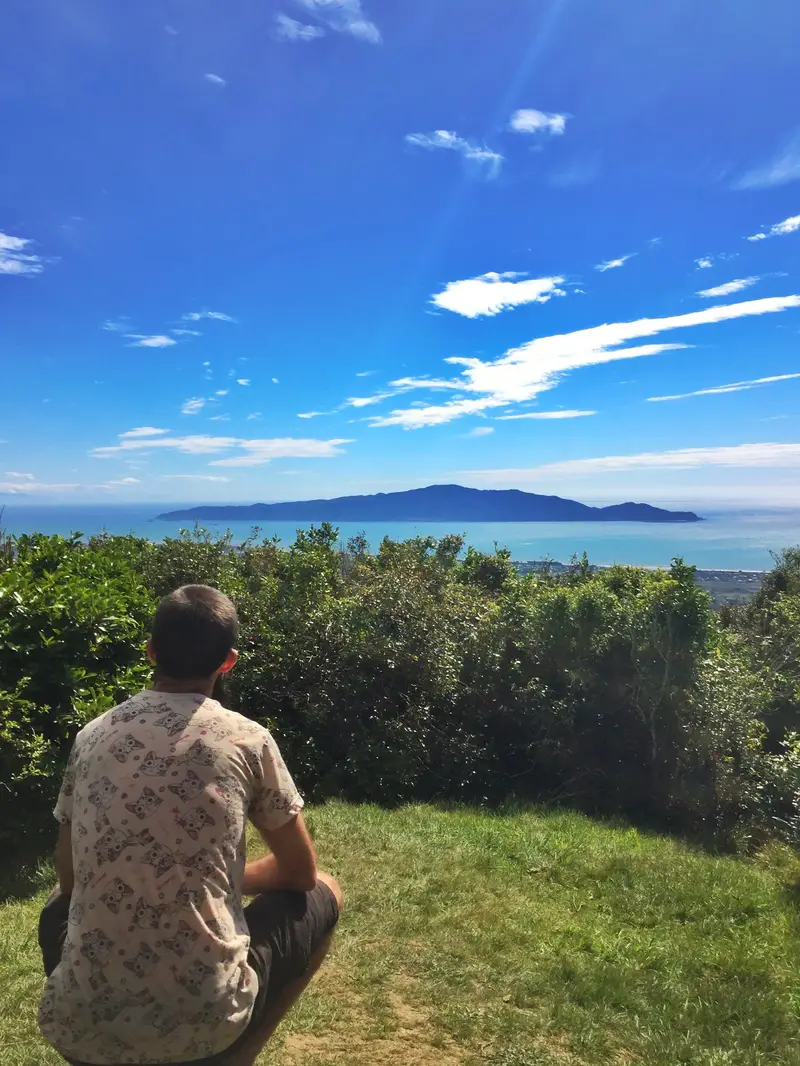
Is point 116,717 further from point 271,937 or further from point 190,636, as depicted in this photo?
point 271,937

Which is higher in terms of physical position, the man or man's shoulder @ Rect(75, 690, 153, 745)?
man's shoulder @ Rect(75, 690, 153, 745)

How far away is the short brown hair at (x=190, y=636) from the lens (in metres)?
2.20

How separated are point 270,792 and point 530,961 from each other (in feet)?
8.61

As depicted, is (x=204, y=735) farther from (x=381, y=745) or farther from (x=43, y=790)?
(x=381, y=745)

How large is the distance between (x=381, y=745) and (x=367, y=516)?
94.1m

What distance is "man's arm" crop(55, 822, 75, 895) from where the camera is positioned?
7.29ft

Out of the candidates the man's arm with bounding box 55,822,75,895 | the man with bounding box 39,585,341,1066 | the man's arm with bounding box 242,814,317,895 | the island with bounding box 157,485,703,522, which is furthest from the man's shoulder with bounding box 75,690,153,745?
the island with bounding box 157,485,703,522

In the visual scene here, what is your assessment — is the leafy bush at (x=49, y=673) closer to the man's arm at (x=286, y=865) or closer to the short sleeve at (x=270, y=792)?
the man's arm at (x=286, y=865)

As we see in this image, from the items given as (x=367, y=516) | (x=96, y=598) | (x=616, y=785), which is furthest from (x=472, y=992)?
(x=367, y=516)

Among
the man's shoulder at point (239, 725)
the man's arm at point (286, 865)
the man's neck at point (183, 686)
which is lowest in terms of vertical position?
the man's arm at point (286, 865)

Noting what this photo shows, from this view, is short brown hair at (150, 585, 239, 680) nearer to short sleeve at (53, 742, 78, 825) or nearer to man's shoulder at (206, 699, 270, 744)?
man's shoulder at (206, 699, 270, 744)

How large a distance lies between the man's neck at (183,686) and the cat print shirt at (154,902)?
13 centimetres

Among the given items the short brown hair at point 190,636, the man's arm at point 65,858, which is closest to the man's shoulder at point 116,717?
the short brown hair at point 190,636

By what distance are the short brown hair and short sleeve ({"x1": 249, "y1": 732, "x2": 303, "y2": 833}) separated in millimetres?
299
